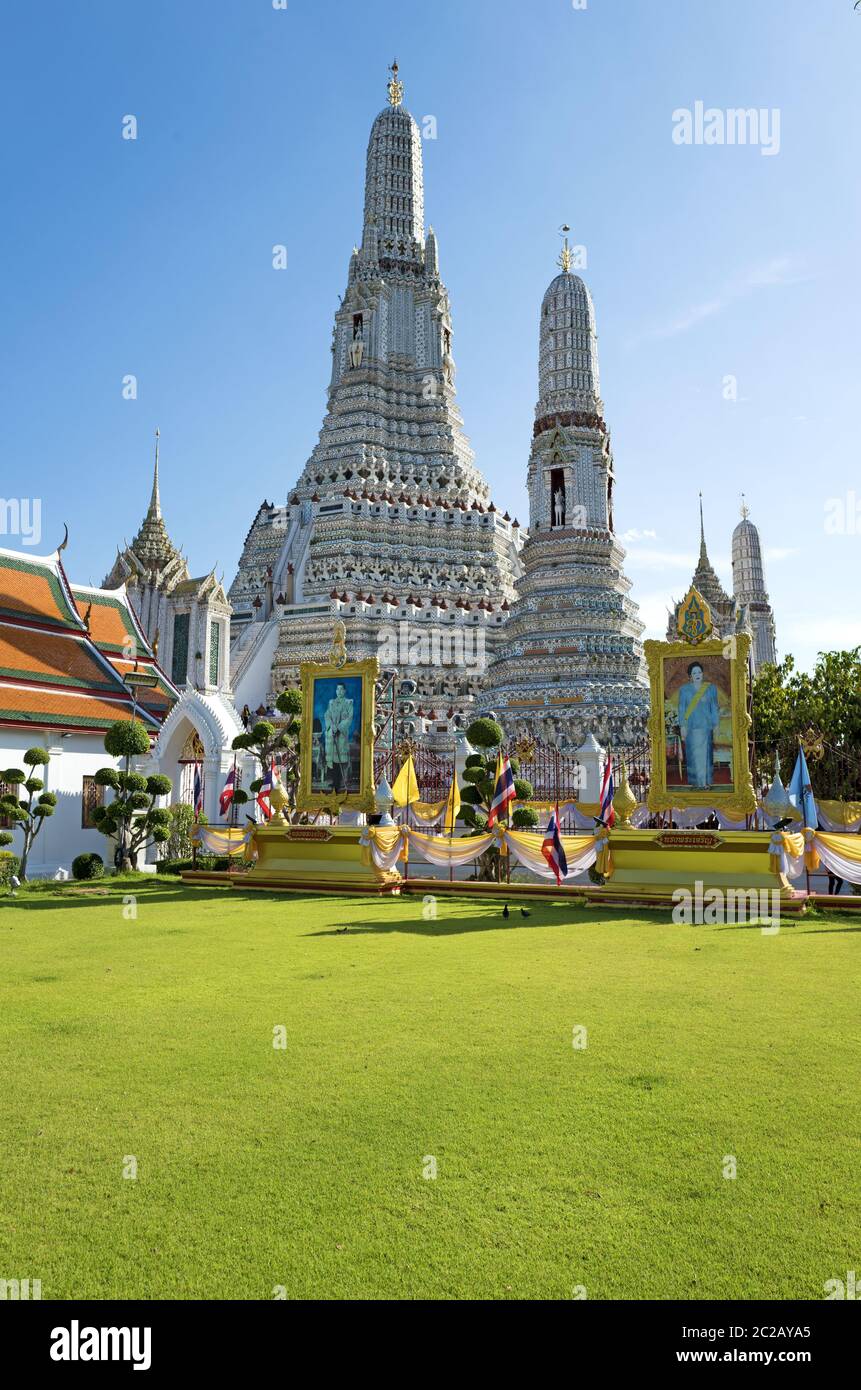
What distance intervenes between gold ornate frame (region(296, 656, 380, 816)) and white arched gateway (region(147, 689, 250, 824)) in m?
3.89

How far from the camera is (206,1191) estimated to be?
4.80 meters

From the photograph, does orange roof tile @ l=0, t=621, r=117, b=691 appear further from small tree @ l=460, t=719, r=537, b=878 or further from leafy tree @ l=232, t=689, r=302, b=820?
small tree @ l=460, t=719, r=537, b=878

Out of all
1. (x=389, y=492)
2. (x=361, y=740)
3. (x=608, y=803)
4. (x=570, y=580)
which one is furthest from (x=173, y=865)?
(x=389, y=492)

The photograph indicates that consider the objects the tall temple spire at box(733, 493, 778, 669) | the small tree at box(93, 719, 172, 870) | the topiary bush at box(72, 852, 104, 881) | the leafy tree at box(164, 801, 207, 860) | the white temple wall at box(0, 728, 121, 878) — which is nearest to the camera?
the small tree at box(93, 719, 172, 870)

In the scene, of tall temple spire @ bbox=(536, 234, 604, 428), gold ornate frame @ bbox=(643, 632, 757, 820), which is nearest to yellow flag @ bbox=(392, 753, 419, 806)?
gold ornate frame @ bbox=(643, 632, 757, 820)

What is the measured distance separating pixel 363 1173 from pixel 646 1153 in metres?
1.57

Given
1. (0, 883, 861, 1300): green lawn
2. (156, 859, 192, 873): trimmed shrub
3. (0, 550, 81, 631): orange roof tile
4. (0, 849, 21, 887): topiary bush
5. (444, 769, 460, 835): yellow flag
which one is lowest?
(0, 883, 861, 1300): green lawn

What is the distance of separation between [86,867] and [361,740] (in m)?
7.05

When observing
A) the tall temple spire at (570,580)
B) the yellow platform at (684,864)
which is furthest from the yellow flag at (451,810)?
the tall temple spire at (570,580)

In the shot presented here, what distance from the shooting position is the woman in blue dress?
1944 cm

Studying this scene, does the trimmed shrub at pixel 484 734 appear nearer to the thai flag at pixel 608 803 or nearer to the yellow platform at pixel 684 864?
the thai flag at pixel 608 803

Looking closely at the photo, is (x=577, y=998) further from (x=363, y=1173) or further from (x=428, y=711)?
(x=428, y=711)

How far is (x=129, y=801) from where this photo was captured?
21.9m
